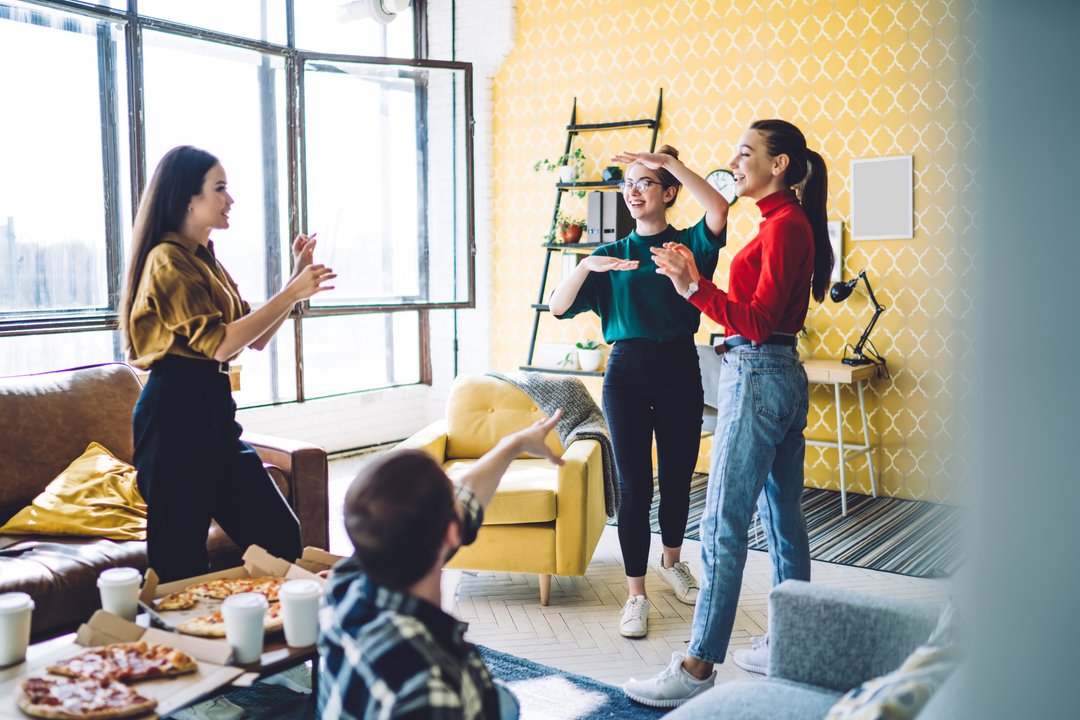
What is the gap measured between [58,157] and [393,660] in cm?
448

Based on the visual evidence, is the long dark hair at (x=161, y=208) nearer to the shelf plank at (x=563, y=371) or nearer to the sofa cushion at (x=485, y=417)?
the sofa cushion at (x=485, y=417)

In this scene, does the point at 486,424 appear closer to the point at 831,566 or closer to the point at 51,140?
the point at 831,566

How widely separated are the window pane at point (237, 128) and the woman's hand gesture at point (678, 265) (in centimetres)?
369

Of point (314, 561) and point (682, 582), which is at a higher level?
point (314, 561)

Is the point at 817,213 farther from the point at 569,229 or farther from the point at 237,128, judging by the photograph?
the point at 237,128

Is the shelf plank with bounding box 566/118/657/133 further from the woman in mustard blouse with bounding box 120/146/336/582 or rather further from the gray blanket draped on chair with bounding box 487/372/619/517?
the woman in mustard blouse with bounding box 120/146/336/582

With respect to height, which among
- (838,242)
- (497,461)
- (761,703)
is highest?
(838,242)

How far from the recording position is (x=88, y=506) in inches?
113

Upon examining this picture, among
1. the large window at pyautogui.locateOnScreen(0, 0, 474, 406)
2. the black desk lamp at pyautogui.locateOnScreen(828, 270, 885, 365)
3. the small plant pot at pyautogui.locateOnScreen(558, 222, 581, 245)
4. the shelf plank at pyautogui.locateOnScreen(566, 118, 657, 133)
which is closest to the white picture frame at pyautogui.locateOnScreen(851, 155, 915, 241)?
the black desk lamp at pyautogui.locateOnScreen(828, 270, 885, 365)

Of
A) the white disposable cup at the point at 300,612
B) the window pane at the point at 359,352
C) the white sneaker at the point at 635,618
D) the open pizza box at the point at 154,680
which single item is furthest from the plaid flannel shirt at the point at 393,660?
the window pane at the point at 359,352

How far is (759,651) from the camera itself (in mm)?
2830

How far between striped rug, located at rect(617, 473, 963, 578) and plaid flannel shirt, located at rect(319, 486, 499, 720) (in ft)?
9.39

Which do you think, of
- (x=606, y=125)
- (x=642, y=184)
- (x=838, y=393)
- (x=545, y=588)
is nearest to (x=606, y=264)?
(x=642, y=184)

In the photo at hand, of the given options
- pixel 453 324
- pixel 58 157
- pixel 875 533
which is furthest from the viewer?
pixel 453 324
